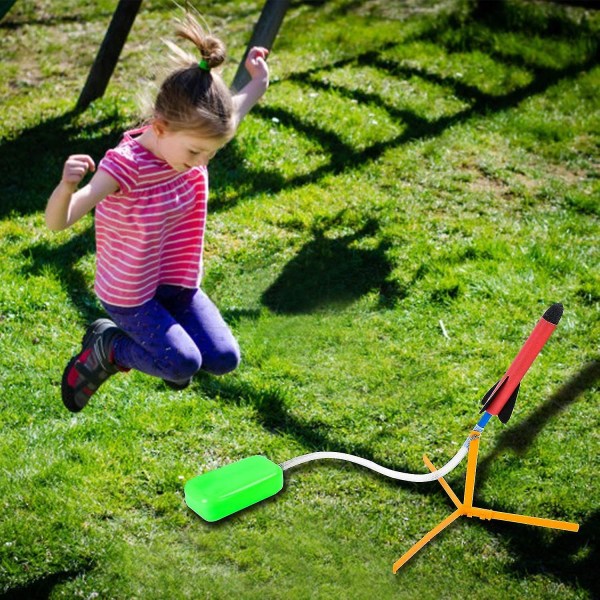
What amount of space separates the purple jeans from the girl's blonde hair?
734 millimetres

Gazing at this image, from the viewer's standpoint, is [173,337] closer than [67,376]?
Yes

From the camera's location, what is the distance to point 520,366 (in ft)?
10.5

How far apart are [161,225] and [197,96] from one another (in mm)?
514

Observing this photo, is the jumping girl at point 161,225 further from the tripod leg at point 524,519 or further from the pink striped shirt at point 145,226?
the tripod leg at point 524,519

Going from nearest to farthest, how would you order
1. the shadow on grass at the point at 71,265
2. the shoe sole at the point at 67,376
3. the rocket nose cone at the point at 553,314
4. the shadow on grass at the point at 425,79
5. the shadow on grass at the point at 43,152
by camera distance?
the rocket nose cone at the point at 553,314
the shoe sole at the point at 67,376
the shadow on grass at the point at 71,265
the shadow on grass at the point at 43,152
the shadow on grass at the point at 425,79

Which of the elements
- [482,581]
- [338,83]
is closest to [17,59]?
[338,83]

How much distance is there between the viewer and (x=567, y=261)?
17.6ft

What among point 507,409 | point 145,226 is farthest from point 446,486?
point 145,226

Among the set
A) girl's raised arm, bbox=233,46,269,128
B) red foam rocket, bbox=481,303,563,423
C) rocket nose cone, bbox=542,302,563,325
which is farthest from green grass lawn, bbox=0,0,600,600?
rocket nose cone, bbox=542,302,563,325

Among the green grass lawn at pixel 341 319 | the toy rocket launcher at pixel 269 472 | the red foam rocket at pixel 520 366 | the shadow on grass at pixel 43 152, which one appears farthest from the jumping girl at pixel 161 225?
the shadow on grass at pixel 43 152

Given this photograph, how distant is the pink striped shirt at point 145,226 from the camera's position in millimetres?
3303

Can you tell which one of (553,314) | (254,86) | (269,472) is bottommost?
(269,472)

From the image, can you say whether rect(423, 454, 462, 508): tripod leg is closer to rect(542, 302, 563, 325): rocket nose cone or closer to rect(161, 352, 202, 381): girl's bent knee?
rect(542, 302, 563, 325): rocket nose cone

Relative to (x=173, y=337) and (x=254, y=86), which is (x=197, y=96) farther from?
(x=173, y=337)
